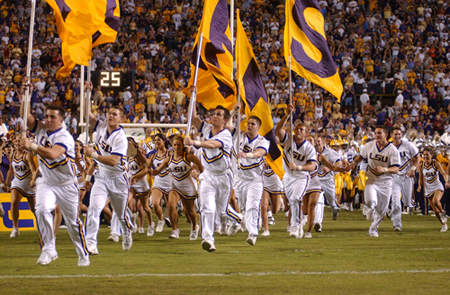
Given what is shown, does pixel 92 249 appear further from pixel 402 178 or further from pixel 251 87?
pixel 402 178

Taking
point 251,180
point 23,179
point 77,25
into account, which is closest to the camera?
point 77,25

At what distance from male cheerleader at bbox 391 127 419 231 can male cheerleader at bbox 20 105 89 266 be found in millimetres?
8256

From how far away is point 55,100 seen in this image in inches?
1172

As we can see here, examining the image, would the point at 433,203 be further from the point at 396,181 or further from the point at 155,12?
the point at 155,12

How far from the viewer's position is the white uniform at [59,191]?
923 cm

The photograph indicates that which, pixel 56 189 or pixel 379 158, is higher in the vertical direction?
pixel 379 158

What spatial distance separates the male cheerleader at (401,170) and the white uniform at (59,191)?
8257 millimetres

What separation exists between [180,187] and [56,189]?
Answer: 5.22m

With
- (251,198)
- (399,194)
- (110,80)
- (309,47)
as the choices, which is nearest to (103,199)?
(251,198)

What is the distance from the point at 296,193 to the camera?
45.3 feet

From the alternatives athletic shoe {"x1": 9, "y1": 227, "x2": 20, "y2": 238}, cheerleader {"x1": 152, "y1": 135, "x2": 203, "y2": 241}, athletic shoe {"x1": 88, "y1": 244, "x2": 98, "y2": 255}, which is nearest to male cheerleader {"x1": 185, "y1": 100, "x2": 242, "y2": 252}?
athletic shoe {"x1": 88, "y1": 244, "x2": 98, "y2": 255}

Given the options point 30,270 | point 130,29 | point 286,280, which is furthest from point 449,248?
point 130,29

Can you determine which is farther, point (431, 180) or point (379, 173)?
point (431, 180)

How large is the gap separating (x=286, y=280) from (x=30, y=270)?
125 inches
